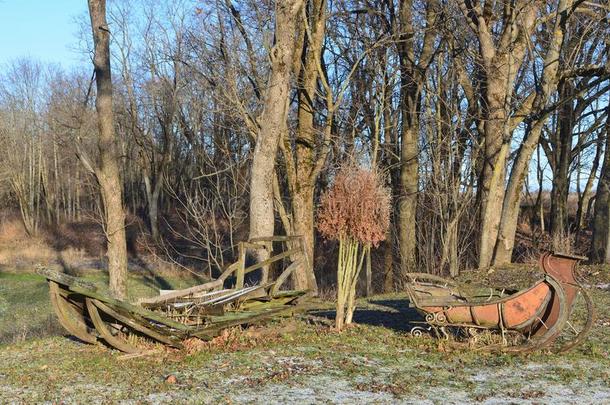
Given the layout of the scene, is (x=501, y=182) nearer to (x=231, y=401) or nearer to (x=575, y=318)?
(x=575, y=318)

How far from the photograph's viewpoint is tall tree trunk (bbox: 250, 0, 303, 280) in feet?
44.4

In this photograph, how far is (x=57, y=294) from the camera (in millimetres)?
7762

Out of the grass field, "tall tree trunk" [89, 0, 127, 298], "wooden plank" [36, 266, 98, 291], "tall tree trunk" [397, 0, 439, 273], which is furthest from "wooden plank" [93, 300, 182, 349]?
"tall tree trunk" [397, 0, 439, 273]

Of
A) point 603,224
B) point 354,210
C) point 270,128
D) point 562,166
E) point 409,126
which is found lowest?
point 603,224

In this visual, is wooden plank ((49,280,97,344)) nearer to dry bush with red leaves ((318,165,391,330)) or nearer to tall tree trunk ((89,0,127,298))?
dry bush with red leaves ((318,165,391,330))

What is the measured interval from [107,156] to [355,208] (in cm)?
639

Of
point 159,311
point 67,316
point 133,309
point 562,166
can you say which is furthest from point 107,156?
point 562,166

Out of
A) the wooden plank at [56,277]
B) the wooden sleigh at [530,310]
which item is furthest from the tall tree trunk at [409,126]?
the wooden plank at [56,277]

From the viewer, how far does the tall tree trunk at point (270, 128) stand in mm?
13547

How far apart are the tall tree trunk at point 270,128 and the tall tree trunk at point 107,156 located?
2.79m

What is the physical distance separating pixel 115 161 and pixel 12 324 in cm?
907

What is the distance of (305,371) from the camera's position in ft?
25.3

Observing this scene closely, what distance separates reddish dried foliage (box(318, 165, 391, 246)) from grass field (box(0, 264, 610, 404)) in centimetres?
144

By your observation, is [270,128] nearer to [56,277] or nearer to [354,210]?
[354,210]
